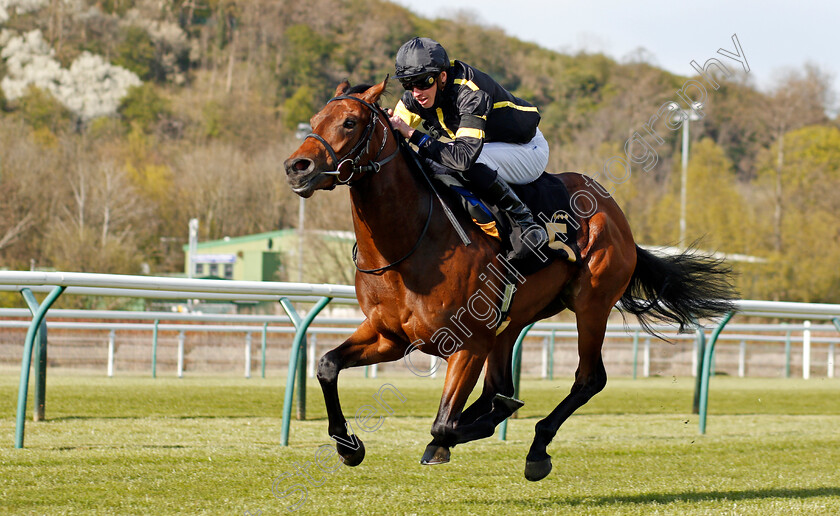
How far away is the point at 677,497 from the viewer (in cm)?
488

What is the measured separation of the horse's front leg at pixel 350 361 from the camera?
168 inches

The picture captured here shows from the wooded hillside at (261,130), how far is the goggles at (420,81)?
0.23 meters

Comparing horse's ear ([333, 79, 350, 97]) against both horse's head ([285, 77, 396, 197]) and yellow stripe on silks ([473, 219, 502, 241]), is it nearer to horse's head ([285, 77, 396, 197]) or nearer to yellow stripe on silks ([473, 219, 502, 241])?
horse's head ([285, 77, 396, 197])

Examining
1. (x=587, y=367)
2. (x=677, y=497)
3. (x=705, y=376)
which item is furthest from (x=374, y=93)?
(x=705, y=376)

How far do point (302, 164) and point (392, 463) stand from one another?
257cm

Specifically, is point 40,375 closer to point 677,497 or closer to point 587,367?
point 587,367

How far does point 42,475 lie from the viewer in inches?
179

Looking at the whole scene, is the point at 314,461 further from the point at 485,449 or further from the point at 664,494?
the point at 664,494

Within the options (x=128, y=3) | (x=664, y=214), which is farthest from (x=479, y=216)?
(x=128, y=3)

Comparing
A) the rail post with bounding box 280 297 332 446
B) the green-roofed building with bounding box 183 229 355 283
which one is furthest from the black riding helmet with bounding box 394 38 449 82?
the green-roofed building with bounding box 183 229 355 283

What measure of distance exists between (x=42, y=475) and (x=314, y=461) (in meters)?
1.45

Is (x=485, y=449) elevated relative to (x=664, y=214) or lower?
lower

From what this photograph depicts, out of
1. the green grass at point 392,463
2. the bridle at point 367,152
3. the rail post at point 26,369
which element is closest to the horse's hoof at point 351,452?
the green grass at point 392,463

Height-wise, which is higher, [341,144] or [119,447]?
[341,144]
